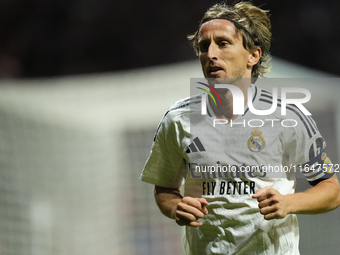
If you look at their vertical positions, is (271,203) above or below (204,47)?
below

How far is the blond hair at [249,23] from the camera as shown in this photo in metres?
0.90

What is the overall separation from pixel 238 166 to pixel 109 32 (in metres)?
3.46

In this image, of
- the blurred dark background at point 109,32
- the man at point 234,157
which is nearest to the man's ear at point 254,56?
the man at point 234,157

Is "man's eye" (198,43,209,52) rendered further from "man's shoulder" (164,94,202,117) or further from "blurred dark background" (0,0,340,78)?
"blurred dark background" (0,0,340,78)

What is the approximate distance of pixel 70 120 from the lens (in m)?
2.54

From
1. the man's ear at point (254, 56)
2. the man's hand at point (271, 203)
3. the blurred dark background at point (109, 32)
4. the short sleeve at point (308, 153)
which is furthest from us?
the blurred dark background at point (109, 32)

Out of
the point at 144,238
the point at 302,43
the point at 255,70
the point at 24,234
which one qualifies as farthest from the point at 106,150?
the point at 302,43

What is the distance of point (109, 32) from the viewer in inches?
157

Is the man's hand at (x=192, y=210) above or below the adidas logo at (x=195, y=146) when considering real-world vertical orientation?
below

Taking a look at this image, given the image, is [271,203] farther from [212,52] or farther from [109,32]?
[109,32]

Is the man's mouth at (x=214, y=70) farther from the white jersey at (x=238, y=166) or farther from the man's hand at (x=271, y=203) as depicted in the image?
the man's hand at (x=271, y=203)

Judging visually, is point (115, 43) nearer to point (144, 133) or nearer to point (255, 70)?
point (144, 133)

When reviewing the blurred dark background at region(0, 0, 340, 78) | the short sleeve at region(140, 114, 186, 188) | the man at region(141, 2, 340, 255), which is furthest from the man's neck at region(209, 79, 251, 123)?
the blurred dark background at region(0, 0, 340, 78)

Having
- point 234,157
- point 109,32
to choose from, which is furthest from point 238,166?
point 109,32
